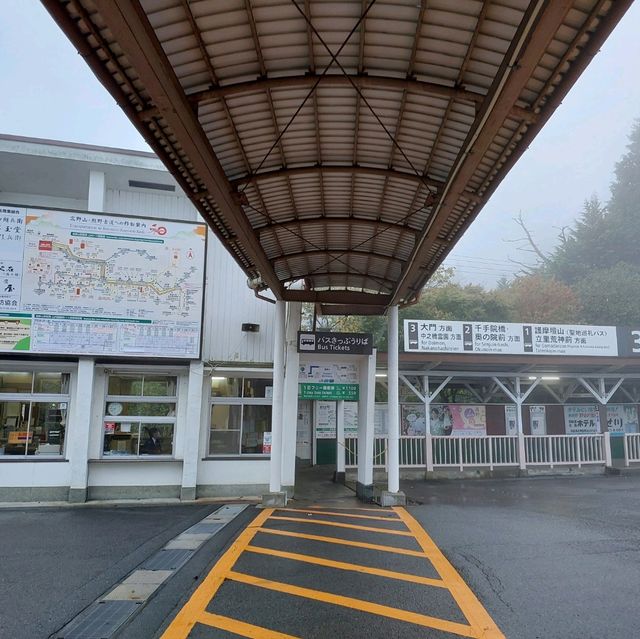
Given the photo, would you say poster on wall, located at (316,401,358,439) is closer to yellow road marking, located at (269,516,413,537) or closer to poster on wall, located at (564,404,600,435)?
poster on wall, located at (564,404,600,435)

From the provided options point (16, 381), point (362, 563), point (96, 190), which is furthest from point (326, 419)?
point (362, 563)

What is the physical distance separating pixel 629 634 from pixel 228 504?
24.8 feet

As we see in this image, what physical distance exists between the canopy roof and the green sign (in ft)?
15.2

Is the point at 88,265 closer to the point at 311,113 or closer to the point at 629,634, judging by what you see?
the point at 311,113

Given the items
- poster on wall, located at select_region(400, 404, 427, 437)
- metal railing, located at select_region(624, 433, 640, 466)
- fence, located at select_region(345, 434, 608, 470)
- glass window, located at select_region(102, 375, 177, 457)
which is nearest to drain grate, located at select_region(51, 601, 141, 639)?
glass window, located at select_region(102, 375, 177, 457)

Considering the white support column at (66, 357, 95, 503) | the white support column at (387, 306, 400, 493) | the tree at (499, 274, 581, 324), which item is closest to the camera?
the white support column at (387, 306, 400, 493)

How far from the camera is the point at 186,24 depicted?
11.8 feet

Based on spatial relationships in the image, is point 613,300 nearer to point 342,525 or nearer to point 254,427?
point 254,427

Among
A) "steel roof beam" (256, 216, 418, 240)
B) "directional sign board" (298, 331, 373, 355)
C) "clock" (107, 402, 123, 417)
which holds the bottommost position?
"clock" (107, 402, 123, 417)

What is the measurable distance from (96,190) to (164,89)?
8.40 meters

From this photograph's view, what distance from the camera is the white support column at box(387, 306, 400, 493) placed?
369 inches

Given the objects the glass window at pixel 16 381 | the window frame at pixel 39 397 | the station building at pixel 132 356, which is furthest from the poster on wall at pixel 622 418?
the glass window at pixel 16 381

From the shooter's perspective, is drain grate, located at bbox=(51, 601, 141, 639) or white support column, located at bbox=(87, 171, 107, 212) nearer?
drain grate, located at bbox=(51, 601, 141, 639)

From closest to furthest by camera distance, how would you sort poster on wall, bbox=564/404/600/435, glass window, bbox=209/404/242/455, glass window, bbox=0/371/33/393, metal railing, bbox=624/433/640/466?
glass window, bbox=0/371/33/393 < glass window, bbox=209/404/242/455 < metal railing, bbox=624/433/640/466 < poster on wall, bbox=564/404/600/435
